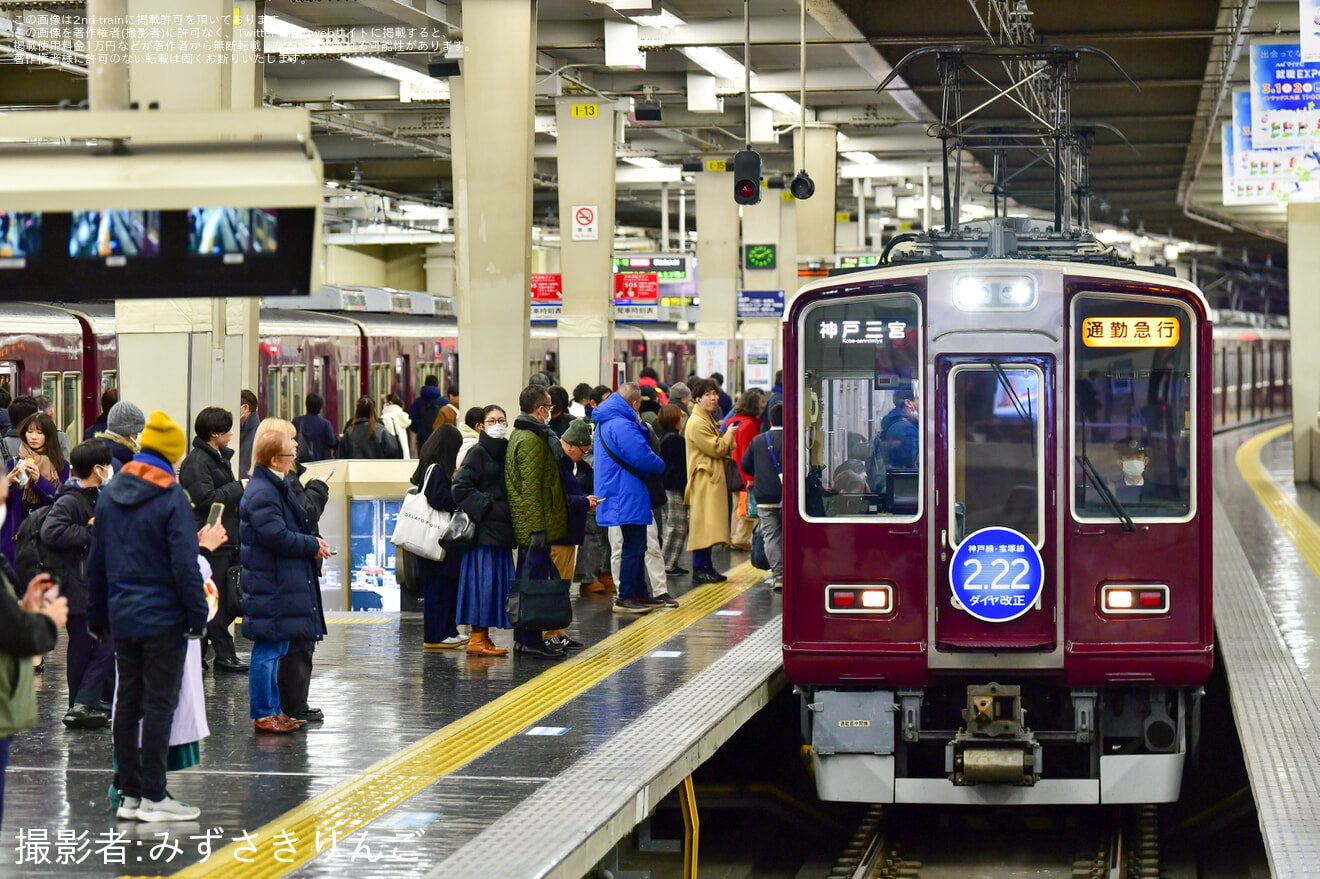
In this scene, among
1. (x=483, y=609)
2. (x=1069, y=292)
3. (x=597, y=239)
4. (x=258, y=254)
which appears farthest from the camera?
(x=597, y=239)

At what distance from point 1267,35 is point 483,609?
38.8ft

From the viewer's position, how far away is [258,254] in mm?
5262

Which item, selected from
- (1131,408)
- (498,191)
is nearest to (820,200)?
(498,191)

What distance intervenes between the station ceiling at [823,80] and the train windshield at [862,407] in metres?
6.61

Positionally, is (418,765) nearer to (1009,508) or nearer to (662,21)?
(1009,508)

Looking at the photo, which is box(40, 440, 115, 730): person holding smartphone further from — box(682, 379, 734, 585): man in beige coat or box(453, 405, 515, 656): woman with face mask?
box(682, 379, 734, 585): man in beige coat

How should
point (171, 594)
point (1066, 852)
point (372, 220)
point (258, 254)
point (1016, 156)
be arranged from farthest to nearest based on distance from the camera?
1. point (372, 220)
2. point (1016, 156)
3. point (1066, 852)
4. point (171, 594)
5. point (258, 254)

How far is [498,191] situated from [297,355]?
21.2 ft

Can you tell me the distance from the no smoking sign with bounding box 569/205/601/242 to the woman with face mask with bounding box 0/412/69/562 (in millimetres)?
14531

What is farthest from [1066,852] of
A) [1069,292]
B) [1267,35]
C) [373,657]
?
[1267,35]

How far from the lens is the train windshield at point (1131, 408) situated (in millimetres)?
8312

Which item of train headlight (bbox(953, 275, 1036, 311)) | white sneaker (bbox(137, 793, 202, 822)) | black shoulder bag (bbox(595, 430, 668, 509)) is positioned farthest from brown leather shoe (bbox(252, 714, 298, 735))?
black shoulder bag (bbox(595, 430, 668, 509))

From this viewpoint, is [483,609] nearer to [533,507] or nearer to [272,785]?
[533,507]

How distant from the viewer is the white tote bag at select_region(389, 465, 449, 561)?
10555 mm
